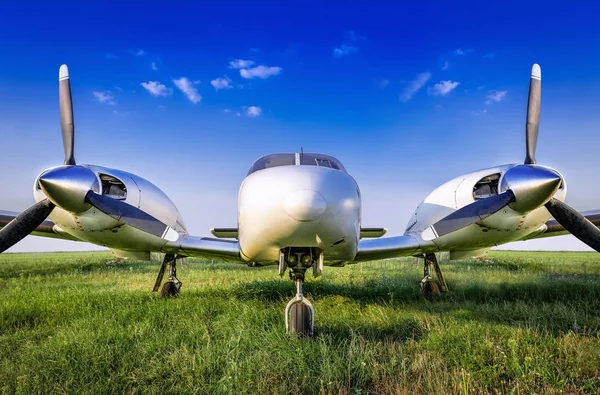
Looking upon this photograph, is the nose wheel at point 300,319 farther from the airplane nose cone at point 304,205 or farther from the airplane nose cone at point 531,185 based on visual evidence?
the airplane nose cone at point 531,185

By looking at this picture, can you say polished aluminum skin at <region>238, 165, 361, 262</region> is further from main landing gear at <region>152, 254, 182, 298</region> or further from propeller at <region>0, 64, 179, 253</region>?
main landing gear at <region>152, 254, 182, 298</region>

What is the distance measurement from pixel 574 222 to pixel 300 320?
4438 mm

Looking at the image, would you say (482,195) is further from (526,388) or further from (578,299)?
(526,388)

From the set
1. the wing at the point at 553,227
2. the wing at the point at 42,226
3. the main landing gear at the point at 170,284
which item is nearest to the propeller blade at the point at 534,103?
the wing at the point at 553,227

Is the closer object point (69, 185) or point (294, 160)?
point (69, 185)

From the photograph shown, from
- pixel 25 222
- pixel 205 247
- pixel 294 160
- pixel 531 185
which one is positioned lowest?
pixel 205 247

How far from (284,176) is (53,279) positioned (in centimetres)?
1268

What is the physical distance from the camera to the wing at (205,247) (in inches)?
266

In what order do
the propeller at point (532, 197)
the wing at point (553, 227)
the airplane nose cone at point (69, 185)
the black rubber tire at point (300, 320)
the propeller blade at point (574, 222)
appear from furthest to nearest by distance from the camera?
1. the wing at point (553, 227)
2. the propeller blade at point (574, 222)
3. the airplane nose cone at point (69, 185)
4. the propeller at point (532, 197)
5. the black rubber tire at point (300, 320)

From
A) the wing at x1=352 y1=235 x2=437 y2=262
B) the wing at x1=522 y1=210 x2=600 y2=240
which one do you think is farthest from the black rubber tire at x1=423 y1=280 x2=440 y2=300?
the wing at x1=522 y1=210 x2=600 y2=240

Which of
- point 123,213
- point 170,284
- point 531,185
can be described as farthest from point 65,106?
point 531,185

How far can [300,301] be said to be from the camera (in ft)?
15.6

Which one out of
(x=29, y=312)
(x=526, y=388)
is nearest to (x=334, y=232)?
(x=526, y=388)

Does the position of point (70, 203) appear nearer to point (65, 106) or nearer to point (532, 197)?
point (65, 106)
